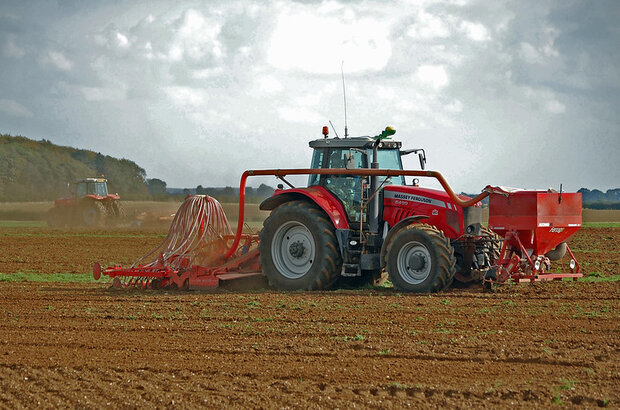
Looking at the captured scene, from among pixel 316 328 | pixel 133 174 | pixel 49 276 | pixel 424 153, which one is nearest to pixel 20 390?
pixel 316 328

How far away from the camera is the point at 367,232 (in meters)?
12.1

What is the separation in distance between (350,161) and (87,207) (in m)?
25.9

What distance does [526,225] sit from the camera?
36.6 ft

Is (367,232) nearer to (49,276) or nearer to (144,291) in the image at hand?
(144,291)

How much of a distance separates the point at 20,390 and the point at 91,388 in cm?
57

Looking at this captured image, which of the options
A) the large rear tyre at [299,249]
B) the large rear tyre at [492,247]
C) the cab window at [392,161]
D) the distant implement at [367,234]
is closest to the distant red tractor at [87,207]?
the distant implement at [367,234]

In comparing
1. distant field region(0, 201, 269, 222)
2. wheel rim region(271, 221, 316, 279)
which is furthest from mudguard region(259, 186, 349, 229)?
distant field region(0, 201, 269, 222)

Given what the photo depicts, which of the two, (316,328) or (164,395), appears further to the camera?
(316,328)

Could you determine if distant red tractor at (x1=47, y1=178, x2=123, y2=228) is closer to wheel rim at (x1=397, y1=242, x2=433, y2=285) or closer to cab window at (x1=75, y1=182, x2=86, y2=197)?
cab window at (x1=75, y1=182, x2=86, y2=197)

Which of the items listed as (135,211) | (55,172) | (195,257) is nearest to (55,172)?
(55,172)

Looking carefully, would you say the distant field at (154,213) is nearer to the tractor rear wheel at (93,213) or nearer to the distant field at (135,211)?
the distant field at (135,211)

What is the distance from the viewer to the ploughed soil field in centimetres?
618

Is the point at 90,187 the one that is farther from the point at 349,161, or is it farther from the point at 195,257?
the point at 349,161

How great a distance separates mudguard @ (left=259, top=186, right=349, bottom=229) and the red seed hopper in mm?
2244
